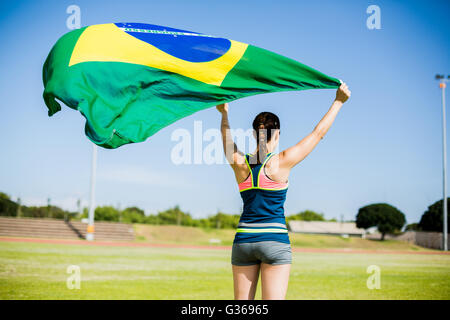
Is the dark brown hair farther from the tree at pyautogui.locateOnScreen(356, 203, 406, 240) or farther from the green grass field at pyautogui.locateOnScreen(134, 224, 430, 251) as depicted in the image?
the tree at pyautogui.locateOnScreen(356, 203, 406, 240)

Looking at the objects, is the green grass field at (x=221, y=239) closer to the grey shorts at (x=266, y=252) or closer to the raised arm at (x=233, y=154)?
the raised arm at (x=233, y=154)

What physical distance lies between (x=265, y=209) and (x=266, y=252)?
0.85 feet

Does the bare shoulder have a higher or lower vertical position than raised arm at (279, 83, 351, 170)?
lower

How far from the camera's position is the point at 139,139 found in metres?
3.57

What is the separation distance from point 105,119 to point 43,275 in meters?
6.83

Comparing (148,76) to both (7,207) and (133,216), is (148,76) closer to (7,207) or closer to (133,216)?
(7,207)

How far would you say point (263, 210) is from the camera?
251 cm

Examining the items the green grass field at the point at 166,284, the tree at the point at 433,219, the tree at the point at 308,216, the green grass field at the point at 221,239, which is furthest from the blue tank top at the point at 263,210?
the tree at the point at 308,216

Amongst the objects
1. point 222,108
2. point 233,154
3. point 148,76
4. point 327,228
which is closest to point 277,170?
point 233,154

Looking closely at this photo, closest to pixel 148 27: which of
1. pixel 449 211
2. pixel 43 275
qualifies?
pixel 43 275

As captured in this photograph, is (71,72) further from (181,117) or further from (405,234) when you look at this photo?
(405,234)

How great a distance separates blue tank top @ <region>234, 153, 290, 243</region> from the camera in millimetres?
2490

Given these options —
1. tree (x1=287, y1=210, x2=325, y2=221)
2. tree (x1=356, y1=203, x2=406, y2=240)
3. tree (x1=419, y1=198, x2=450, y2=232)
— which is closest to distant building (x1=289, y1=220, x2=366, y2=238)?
tree (x1=287, y1=210, x2=325, y2=221)

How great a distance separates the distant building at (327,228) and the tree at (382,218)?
8.37 m
